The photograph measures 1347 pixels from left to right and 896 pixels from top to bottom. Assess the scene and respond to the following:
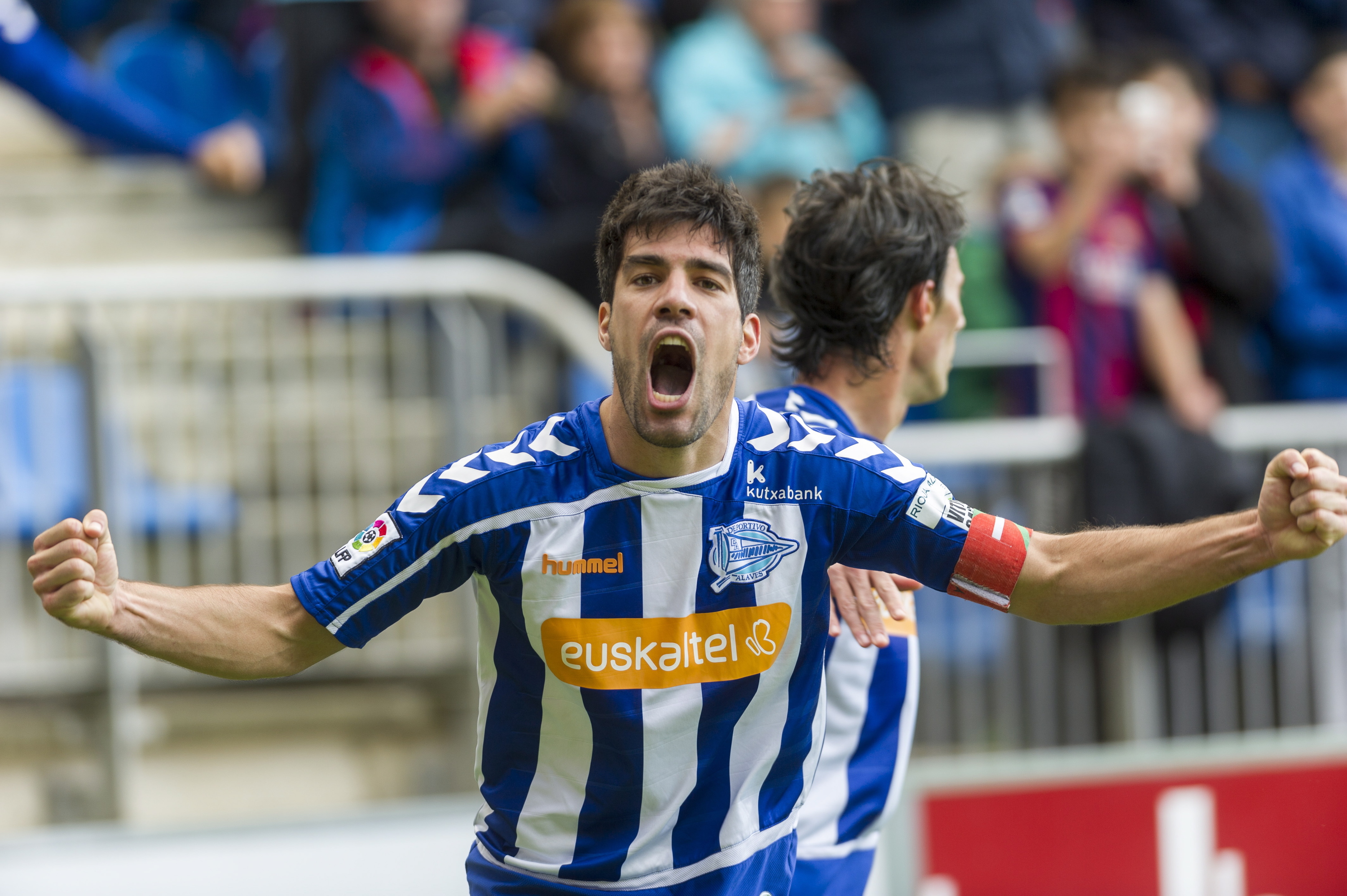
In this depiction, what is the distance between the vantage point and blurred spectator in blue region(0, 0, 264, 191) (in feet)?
17.7

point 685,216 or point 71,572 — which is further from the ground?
point 685,216

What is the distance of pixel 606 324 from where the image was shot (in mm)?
2879

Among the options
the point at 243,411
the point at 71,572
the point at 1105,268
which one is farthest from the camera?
the point at 1105,268

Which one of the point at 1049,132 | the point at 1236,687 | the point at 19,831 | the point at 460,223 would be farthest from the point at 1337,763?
the point at 19,831

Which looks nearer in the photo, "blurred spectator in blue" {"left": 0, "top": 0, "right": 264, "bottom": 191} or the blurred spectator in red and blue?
"blurred spectator in blue" {"left": 0, "top": 0, "right": 264, "bottom": 191}

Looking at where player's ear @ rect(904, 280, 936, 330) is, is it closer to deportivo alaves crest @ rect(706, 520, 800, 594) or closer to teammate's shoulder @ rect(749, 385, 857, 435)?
teammate's shoulder @ rect(749, 385, 857, 435)

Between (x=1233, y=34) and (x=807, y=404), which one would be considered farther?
(x=1233, y=34)

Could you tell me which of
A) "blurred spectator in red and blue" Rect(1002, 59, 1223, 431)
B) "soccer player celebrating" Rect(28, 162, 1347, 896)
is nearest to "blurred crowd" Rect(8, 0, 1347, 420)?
"blurred spectator in red and blue" Rect(1002, 59, 1223, 431)

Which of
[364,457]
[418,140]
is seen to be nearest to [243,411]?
[364,457]

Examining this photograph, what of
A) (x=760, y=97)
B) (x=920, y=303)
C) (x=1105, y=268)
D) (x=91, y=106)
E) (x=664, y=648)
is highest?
(x=760, y=97)

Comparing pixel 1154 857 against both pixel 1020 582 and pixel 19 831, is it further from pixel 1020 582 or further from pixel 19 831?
pixel 19 831

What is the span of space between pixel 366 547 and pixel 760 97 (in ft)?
16.5

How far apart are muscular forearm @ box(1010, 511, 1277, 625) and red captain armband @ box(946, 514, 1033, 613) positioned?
0.06 ft

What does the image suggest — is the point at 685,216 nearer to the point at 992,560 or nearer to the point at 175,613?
the point at 992,560
